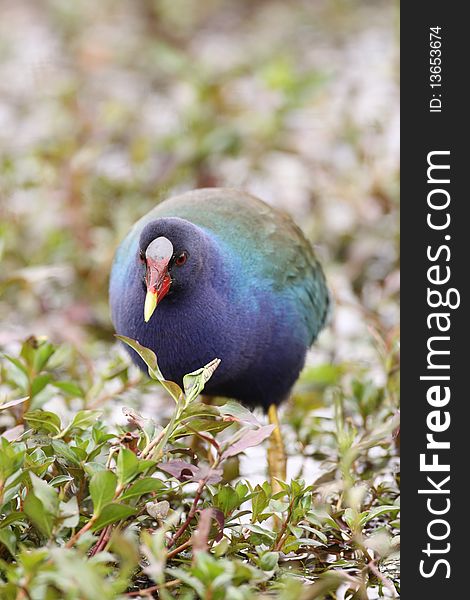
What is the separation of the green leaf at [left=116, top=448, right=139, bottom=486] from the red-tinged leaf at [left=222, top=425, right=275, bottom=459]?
24cm

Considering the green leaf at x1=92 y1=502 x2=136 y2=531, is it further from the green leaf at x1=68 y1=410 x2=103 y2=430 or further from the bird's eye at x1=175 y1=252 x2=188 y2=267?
the bird's eye at x1=175 y1=252 x2=188 y2=267

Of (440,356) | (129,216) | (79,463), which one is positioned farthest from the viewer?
(129,216)

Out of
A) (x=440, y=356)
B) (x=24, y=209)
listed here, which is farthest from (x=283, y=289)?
(x=24, y=209)

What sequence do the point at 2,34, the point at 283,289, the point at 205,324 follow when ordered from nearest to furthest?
1. the point at 205,324
2. the point at 283,289
3. the point at 2,34

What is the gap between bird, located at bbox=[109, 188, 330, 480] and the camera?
322 cm

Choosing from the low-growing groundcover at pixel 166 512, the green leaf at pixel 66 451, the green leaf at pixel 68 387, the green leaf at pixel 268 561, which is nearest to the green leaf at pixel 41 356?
the low-growing groundcover at pixel 166 512

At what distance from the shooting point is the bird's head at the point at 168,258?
10.3 feet

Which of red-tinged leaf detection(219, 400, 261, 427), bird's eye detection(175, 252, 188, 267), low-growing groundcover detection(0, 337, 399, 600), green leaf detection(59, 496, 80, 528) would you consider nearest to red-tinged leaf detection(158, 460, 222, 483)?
low-growing groundcover detection(0, 337, 399, 600)

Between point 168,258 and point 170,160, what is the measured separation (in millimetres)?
2654

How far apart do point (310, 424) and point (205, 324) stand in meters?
0.98

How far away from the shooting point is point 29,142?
6.08 meters

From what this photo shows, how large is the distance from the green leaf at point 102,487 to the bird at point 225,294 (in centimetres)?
68

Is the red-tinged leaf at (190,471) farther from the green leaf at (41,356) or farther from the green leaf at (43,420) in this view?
the green leaf at (41,356)

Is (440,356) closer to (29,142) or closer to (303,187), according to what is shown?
(303,187)
